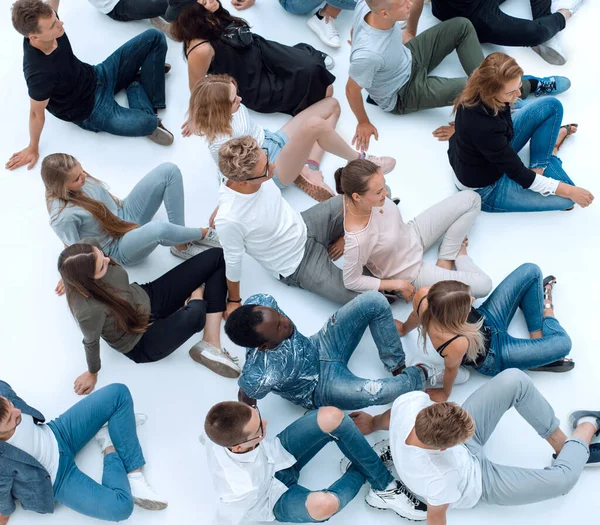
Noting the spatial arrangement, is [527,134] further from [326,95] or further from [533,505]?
[533,505]

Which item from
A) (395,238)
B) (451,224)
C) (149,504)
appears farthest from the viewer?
(451,224)

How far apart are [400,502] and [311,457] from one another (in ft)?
1.33

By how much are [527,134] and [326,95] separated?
115 centimetres

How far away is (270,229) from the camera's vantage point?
3.14 m

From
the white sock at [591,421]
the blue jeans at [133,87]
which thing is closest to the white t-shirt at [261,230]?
the blue jeans at [133,87]

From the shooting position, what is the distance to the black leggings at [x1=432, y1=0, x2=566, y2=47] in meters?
4.17

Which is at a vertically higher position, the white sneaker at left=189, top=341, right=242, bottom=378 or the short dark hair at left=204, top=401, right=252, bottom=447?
the short dark hair at left=204, top=401, right=252, bottom=447

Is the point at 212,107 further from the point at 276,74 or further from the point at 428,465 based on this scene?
the point at 428,465

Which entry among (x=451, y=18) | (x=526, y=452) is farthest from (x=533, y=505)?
(x=451, y=18)

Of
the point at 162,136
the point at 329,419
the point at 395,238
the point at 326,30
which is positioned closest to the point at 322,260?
the point at 395,238

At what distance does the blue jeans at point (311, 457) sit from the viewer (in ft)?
9.05

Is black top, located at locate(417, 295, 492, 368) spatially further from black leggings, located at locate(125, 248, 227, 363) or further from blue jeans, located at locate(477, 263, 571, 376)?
black leggings, located at locate(125, 248, 227, 363)

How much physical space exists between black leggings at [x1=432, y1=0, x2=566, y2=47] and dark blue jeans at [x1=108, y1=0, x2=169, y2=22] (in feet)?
5.51

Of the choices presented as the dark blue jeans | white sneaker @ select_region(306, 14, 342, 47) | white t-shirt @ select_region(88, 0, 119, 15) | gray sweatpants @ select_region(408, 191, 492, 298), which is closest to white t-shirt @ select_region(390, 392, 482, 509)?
gray sweatpants @ select_region(408, 191, 492, 298)
